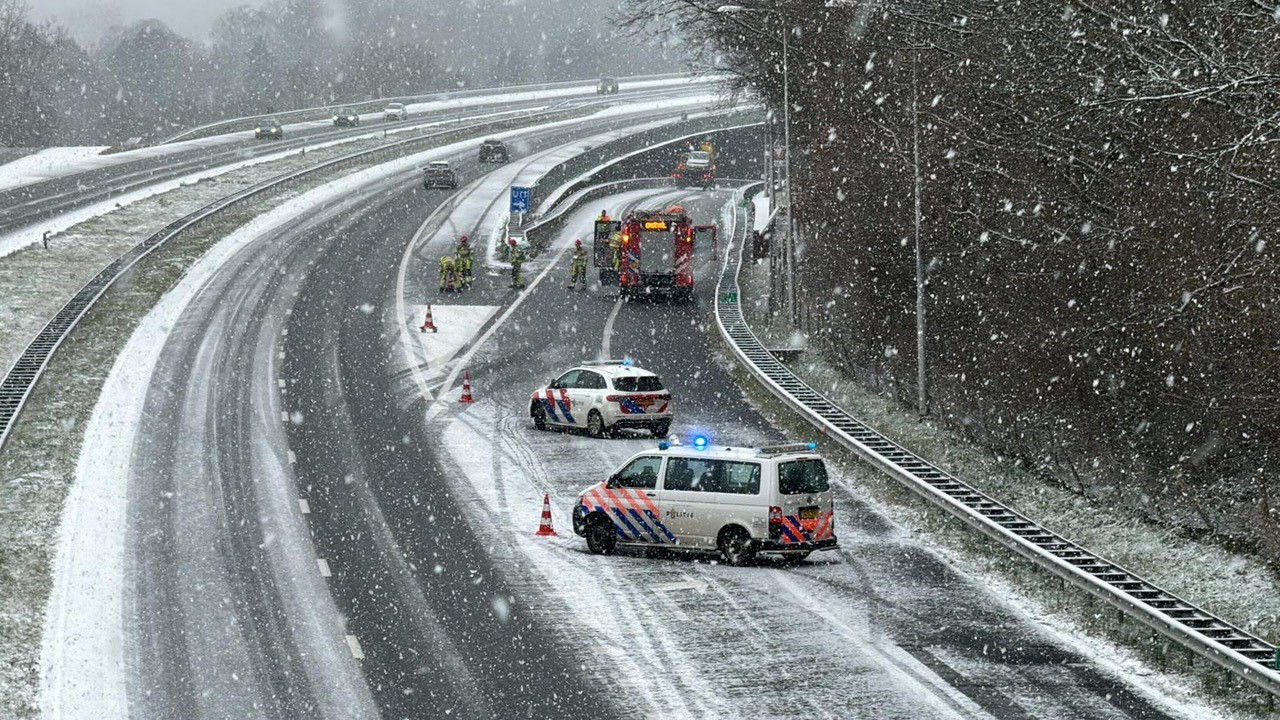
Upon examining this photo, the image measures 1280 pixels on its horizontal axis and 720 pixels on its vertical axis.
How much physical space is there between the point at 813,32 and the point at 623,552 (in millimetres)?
30533

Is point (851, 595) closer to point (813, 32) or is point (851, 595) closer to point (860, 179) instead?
point (860, 179)

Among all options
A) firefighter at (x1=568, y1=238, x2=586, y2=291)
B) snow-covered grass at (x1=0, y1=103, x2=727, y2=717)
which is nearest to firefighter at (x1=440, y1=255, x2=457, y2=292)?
firefighter at (x1=568, y1=238, x2=586, y2=291)

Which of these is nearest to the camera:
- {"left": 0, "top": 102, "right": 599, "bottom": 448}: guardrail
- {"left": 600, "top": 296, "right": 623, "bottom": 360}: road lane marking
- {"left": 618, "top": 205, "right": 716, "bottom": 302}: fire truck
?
{"left": 0, "top": 102, "right": 599, "bottom": 448}: guardrail

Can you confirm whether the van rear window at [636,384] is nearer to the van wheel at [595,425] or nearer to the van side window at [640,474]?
the van wheel at [595,425]

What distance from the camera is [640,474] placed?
74.9ft

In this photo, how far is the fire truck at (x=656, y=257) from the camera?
165 ft

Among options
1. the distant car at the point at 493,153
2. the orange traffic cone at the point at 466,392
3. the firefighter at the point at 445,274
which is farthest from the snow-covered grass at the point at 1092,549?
the distant car at the point at 493,153

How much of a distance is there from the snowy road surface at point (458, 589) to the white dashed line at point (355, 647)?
0.04 m

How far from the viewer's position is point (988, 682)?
54.9ft

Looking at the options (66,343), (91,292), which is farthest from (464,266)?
(66,343)

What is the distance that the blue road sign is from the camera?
197 feet

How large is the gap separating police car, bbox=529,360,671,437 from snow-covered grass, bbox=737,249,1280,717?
2.92m

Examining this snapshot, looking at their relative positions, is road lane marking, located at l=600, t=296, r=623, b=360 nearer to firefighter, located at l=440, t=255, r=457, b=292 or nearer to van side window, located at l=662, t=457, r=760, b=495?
firefighter, located at l=440, t=255, r=457, b=292

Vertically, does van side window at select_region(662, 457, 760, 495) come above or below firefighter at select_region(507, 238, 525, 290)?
below
